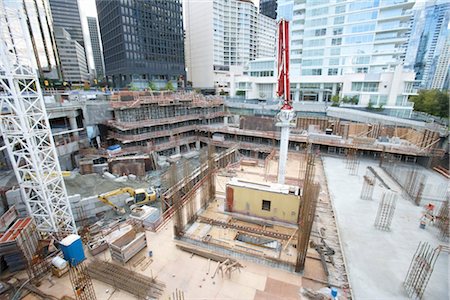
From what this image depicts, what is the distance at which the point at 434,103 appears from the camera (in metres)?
38.2

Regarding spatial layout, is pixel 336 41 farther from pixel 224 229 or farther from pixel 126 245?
pixel 126 245

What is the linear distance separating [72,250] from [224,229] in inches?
288

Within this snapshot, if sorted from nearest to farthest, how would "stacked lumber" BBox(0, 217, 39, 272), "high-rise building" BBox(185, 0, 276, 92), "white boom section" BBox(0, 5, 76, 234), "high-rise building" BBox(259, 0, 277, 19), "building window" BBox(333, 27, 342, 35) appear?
1. "stacked lumber" BBox(0, 217, 39, 272)
2. "white boom section" BBox(0, 5, 76, 234)
3. "building window" BBox(333, 27, 342, 35)
4. "high-rise building" BBox(185, 0, 276, 92)
5. "high-rise building" BBox(259, 0, 277, 19)

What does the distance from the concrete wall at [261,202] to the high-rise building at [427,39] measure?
131571mm

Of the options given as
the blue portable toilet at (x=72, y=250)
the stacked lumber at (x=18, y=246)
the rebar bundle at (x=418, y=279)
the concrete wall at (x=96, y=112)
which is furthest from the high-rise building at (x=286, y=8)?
the stacked lumber at (x=18, y=246)

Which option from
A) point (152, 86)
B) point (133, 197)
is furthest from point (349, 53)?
point (133, 197)

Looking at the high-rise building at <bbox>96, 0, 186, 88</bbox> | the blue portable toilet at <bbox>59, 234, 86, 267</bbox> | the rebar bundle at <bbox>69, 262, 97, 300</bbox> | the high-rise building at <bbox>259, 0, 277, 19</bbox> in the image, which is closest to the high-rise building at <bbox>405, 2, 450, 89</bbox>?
the high-rise building at <bbox>259, 0, 277, 19</bbox>

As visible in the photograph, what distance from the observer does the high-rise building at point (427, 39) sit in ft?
355

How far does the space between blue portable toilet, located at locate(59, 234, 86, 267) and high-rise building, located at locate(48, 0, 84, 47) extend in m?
169

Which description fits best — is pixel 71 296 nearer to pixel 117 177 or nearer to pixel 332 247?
pixel 332 247

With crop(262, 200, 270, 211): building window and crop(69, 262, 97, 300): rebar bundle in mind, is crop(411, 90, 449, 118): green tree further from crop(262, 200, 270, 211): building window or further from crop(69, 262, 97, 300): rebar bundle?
crop(69, 262, 97, 300): rebar bundle

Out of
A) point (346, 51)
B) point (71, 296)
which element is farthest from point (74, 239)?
point (346, 51)

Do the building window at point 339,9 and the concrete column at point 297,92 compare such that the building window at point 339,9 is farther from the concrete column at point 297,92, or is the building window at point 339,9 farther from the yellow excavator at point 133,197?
the yellow excavator at point 133,197

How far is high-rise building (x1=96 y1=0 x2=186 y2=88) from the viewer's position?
63062 mm
